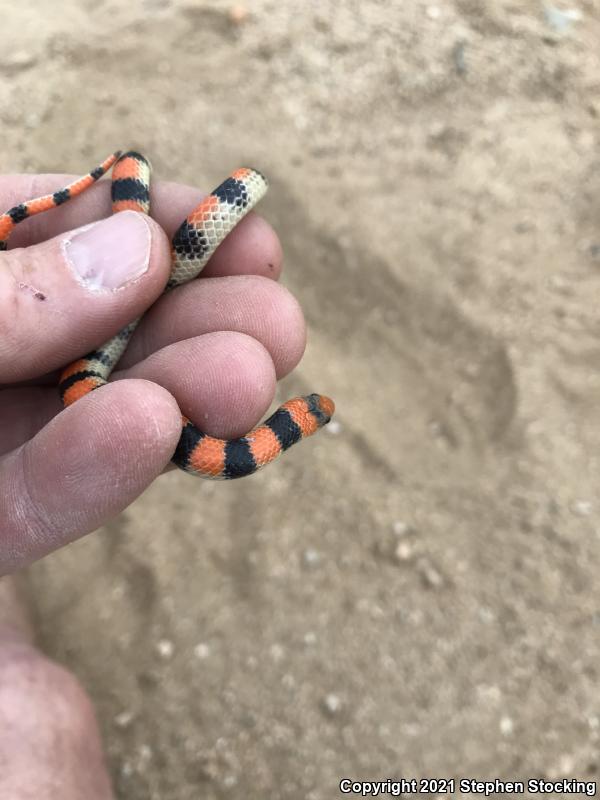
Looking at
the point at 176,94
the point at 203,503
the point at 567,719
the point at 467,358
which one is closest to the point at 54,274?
the point at 203,503

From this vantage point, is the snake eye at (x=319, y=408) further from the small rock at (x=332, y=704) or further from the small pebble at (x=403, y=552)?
the small rock at (x=332, y=704)

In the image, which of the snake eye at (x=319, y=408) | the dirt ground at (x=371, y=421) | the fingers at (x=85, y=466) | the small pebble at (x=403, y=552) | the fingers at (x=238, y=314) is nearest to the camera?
the fingers at (x=85, y=466)

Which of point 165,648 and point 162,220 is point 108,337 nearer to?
point 162,220

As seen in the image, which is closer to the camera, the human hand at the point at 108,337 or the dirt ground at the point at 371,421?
the human hand at the point at 108,337

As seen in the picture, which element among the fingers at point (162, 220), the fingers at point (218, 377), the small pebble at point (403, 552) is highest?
the fingers at point (162, 220)

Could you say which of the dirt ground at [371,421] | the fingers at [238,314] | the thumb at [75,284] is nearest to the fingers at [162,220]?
the fingers at [238,314]

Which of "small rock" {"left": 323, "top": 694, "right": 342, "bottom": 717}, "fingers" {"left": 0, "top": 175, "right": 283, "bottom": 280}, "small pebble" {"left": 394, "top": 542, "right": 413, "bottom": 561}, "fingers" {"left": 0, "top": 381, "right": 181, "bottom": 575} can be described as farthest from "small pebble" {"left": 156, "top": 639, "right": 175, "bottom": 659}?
"fingers" {"left": 0, "top": 175, "right": 283, "bottom": 280}

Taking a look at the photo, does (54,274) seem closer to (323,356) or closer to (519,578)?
(323,356)
